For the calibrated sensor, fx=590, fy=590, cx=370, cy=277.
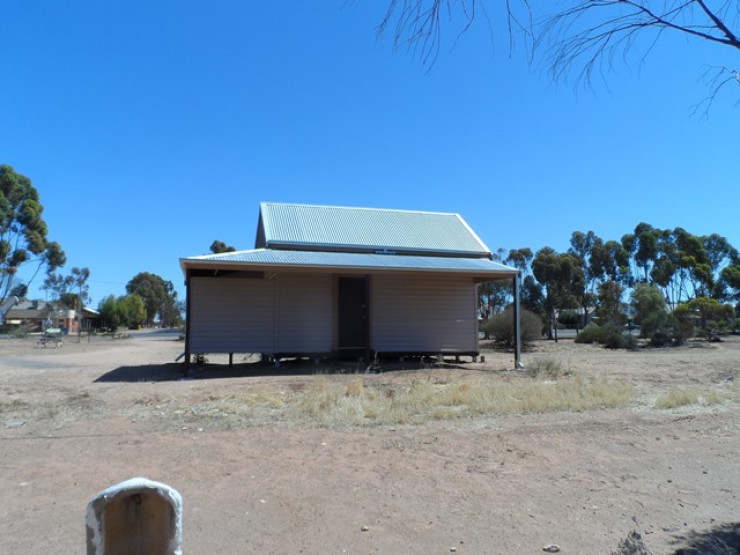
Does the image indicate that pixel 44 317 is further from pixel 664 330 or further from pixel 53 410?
pixel 53 410

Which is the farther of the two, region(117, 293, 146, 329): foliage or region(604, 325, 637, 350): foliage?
region(117, 293, 146, 329): foliage

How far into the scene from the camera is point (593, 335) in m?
33.2

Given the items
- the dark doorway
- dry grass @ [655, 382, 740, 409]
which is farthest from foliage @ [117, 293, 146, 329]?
dry grass @ [655, 382, 740, 409]

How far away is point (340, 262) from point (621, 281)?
1753 inches

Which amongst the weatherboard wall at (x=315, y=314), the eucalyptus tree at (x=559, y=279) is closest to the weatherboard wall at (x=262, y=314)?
the weatherboard wall at (x=315, y=314)

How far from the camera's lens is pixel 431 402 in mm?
10227

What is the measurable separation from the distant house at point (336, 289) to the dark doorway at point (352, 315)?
0.03 m

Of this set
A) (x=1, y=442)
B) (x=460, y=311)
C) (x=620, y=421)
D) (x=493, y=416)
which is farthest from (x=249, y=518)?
(x=460, y=311)

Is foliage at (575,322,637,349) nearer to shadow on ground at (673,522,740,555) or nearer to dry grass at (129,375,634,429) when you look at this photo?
dry grass at (129,375,634,429)

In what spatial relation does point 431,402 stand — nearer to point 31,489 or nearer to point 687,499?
point 687,499

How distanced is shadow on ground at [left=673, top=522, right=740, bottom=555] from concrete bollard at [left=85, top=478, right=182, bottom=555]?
3.49 m

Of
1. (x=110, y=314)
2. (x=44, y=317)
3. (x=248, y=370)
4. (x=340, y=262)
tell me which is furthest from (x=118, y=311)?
(x=340, y=262)

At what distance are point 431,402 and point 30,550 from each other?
22.8 ft

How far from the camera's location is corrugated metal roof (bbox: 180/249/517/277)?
14.9m
